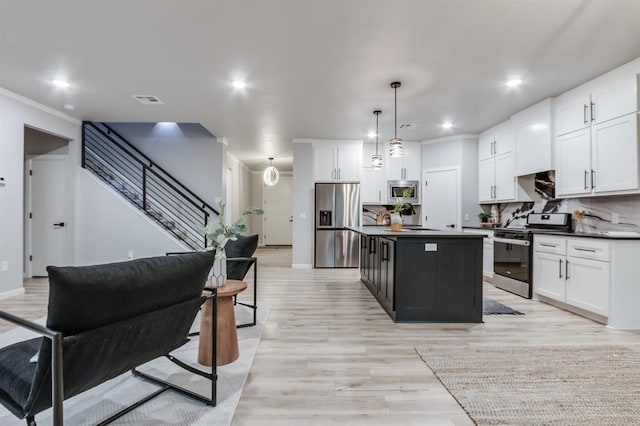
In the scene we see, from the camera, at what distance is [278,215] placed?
11.1 meters

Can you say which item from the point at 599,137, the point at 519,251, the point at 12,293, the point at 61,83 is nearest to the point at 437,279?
the point at 519,251

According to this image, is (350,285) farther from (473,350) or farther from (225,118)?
(225,118)

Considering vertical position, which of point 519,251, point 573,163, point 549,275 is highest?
point 573,163

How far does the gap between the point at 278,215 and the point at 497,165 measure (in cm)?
739

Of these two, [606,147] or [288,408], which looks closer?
[288,408]

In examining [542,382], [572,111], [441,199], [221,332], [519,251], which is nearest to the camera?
[542,382]

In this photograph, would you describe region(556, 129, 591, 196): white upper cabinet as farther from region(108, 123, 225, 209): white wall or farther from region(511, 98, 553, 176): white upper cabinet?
region(108, 123, 225, 209): white wall

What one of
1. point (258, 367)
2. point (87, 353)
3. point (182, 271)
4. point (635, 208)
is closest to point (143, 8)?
point (182, 271)

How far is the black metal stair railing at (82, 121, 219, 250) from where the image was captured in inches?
A: 244

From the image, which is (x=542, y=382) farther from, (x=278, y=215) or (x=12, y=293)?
(x=278, y=215)

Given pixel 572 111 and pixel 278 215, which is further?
pixel 278 215

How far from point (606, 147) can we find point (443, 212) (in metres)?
3.04

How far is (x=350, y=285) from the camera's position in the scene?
5000 millimetres

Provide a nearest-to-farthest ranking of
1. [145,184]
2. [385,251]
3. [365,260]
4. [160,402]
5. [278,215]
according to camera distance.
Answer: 1. [160,402]
2. [385,251]
3. [365,260]
4. [145,184]
5. [278,215]
